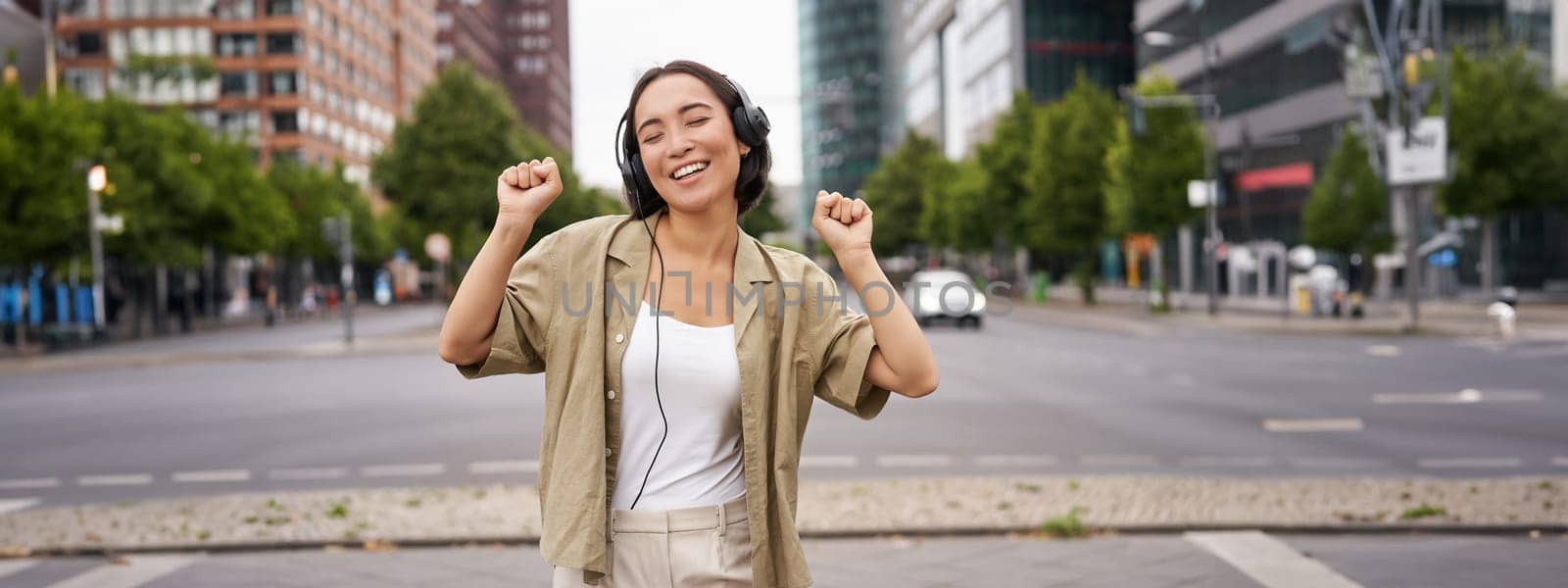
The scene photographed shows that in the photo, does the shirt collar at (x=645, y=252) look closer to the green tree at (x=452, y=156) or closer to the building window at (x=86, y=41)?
the green tree at (x=452, y=156)

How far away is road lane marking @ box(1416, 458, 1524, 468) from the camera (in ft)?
32.8

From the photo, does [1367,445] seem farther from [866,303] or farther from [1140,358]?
[1140,358]

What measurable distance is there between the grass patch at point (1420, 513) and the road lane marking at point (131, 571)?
21.4 ft

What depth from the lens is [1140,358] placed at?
22.3 meters

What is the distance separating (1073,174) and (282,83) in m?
54.1

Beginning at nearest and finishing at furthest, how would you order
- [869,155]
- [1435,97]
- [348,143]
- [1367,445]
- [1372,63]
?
[1367,445] → [1372,63] → [1435,97] → [348,143] → [869,155]

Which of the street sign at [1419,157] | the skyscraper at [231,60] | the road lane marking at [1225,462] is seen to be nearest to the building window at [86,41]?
the skyscraper at [231,60]

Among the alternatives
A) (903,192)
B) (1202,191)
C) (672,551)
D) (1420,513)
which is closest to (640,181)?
(672,551)

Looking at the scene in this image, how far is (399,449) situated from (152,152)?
3252cm

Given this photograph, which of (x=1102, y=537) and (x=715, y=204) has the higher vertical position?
(x=715, y=204)

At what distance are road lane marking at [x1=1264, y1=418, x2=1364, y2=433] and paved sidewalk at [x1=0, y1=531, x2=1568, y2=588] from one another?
16.8 feet

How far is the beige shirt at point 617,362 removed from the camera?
2586mm

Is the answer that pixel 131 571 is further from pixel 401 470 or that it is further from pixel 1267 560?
pixel 1267 560

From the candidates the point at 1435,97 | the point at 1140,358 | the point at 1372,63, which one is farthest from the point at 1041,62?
the point at 1140,358
